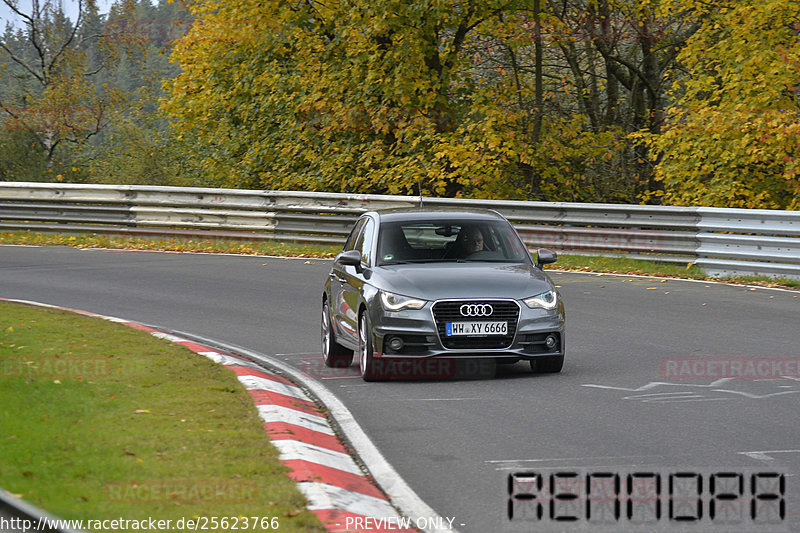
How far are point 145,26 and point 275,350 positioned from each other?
137 feet

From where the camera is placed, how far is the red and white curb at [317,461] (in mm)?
5949

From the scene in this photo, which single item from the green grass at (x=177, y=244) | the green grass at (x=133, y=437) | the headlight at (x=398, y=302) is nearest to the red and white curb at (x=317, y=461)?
Answer: the green grass at (x=133, y=437)

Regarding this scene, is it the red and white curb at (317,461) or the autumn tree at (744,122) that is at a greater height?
the autumn tree at (744,122)

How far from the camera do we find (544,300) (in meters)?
10.9

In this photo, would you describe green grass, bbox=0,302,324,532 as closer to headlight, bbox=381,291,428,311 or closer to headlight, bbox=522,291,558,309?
headlight, bbox=381,291,428,311

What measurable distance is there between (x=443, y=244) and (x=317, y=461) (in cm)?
490

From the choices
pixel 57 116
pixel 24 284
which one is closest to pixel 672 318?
pixel 24 284

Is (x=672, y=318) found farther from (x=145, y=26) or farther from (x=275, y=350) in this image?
(x=145, y=26)

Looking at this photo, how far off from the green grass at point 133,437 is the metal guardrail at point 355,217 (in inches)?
430

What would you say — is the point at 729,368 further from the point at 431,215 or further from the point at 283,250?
the point at 283,250

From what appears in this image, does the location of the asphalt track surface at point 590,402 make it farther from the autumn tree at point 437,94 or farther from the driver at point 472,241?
the autumn tree at point 437,94

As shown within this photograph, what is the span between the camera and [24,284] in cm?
1909

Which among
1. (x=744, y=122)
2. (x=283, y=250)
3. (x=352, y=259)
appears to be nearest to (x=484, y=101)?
(x=283, y=250)

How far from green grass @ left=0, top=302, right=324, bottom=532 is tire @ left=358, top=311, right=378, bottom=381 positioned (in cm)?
127
